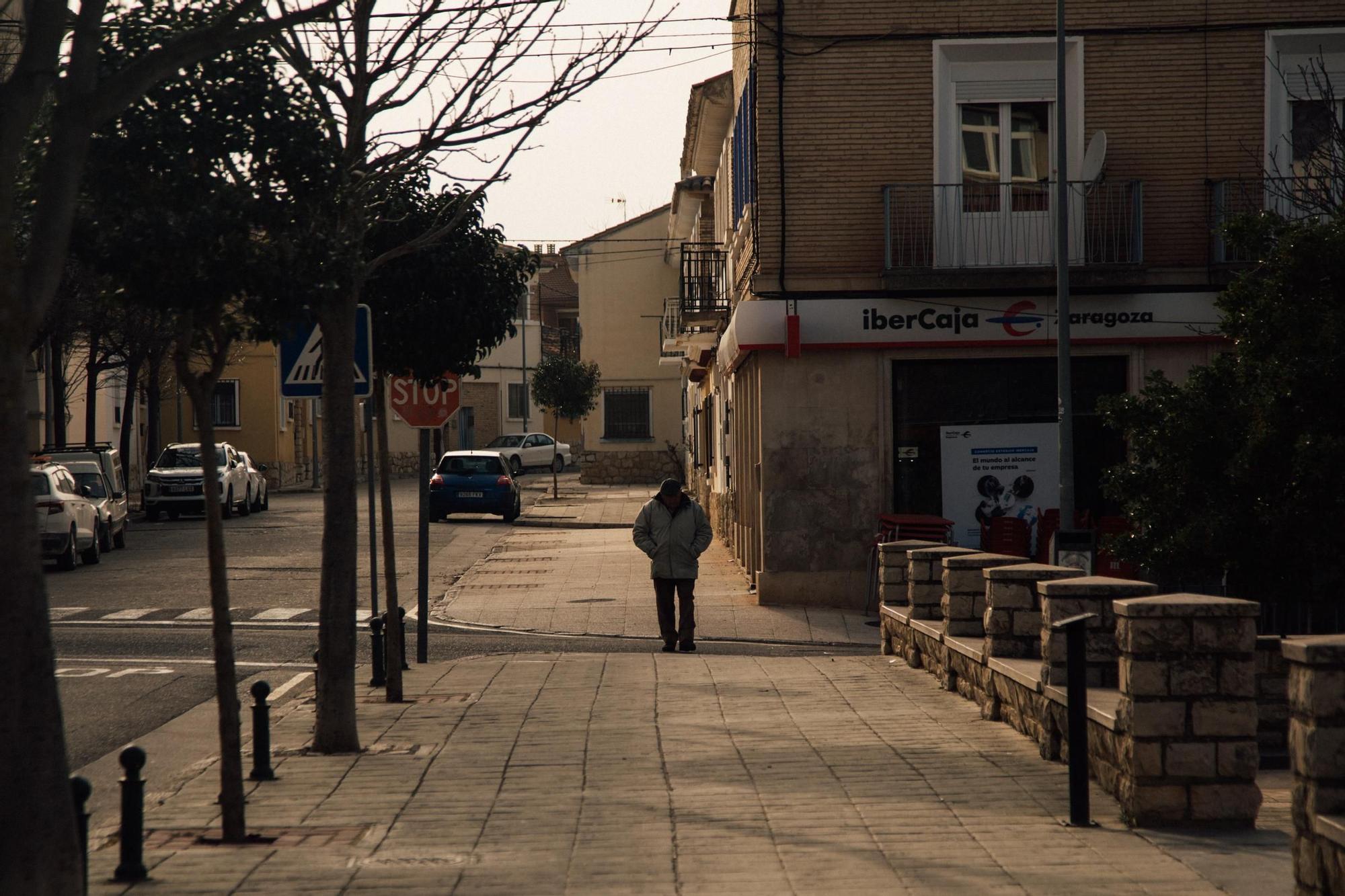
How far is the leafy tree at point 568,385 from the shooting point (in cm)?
5294

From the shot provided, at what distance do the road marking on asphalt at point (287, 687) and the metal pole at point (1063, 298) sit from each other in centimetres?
779

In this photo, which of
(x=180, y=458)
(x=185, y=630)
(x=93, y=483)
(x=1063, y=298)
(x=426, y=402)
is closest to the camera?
(x=426, y=402)

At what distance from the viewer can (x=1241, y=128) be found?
17906mm

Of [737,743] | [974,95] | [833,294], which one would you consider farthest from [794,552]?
[737,743]

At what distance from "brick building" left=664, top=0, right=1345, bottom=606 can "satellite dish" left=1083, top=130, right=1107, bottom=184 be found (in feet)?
0.25

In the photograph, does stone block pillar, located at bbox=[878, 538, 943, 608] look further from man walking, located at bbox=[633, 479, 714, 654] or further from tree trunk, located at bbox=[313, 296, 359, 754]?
tree trunk, located at bbox=[313, 296, 359, 754]

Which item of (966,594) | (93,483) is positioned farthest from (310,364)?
(93,483)

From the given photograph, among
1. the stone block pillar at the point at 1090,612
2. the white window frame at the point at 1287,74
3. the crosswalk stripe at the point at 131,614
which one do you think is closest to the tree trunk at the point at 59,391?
the crosswalk stripe at the point at 131,614

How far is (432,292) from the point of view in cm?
1168

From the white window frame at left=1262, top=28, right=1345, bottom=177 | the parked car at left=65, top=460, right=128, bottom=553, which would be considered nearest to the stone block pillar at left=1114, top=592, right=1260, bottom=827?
the white window frame at left=1262, top=28, right=1345, bottom=177

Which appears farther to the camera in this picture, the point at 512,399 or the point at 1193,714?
the point at 512,399

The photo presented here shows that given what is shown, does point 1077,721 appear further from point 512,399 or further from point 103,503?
point 512,399

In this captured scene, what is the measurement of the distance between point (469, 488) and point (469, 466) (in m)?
0.56

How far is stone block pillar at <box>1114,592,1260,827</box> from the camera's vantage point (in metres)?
6.32
